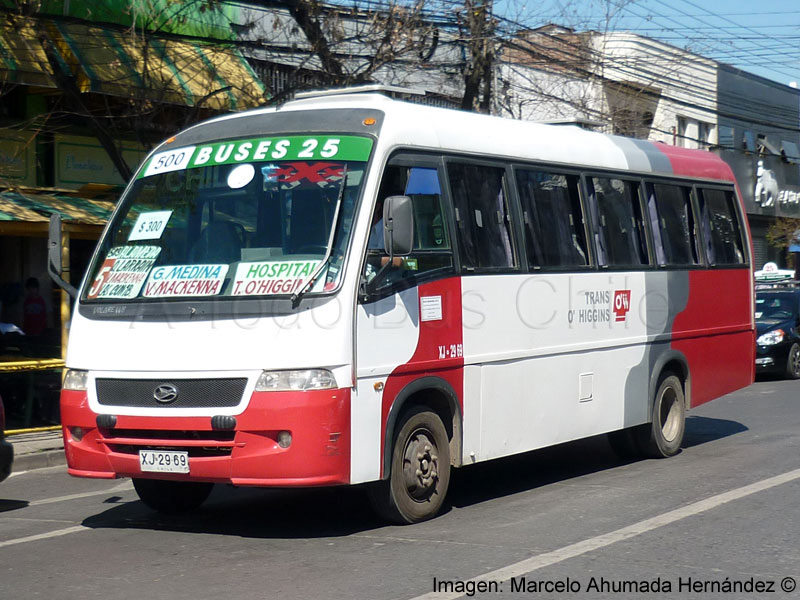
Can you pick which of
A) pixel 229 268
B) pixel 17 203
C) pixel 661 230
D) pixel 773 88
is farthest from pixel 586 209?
pixel 773 88

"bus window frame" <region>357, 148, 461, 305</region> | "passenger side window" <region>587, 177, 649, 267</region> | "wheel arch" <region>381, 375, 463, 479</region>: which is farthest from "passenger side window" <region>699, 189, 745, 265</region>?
"wheel arch" <region>381, 375, 463, 479</region>

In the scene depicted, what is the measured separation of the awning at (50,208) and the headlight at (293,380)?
290 inches

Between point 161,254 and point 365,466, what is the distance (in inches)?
80.6

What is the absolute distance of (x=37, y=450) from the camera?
463 inches

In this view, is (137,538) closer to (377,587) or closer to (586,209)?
(377,587)

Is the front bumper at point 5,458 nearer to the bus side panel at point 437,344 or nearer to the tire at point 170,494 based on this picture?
the tire at point 170,494

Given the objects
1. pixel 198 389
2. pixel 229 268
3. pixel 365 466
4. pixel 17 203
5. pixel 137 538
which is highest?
pixel 17 203

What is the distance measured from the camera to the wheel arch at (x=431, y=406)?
731 centimetres

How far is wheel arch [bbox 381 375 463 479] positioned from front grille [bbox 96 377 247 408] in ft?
3.39

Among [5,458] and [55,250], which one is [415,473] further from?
[5,458]

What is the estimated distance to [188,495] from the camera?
8430mm

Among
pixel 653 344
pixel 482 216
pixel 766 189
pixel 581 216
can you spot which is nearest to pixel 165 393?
pixel 482 216

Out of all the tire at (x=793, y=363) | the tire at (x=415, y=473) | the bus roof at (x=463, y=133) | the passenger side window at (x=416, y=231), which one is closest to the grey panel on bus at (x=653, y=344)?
the bus roof at (x=463, y=133)

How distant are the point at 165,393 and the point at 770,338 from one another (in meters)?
15.3
